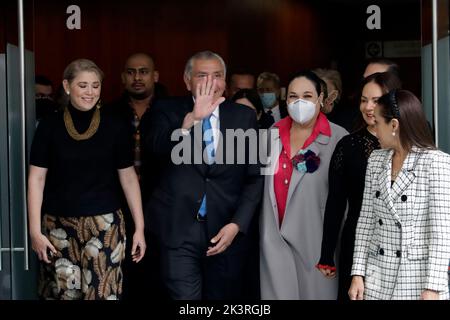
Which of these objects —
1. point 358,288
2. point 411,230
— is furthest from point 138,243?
point 411,230

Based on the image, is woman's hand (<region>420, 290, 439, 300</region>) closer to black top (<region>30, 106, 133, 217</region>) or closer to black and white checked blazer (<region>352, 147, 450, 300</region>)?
black and white checked blazer (<region>352, 147, 450, 300</region>)

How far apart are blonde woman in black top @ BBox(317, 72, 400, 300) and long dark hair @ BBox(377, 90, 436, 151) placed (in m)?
0.66

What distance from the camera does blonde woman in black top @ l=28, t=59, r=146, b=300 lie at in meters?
4.57

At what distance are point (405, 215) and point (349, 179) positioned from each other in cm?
82

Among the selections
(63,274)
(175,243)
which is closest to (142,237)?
(175,243)

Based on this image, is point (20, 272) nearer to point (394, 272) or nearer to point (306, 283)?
point (306, 283)

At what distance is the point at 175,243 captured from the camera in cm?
480

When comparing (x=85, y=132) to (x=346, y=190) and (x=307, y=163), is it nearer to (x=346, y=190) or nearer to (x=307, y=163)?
(x=307, y=163)

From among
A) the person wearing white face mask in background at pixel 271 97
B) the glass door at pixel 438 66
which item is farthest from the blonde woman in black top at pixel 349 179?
the person wearing white face mask in background at pixel 271 97

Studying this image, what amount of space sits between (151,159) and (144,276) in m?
0.87

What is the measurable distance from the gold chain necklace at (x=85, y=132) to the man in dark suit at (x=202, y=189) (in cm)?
34

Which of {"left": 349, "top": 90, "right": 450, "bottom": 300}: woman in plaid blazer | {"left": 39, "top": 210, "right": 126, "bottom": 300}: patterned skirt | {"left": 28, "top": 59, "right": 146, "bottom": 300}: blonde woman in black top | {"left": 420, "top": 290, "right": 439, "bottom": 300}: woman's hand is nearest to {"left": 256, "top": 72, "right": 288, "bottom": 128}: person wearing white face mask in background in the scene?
{"left": 28, "top": 59, "right": 146, "bottom": 300}: blonde woman in black top

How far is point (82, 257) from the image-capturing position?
4.56 m

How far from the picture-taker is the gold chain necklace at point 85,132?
4598mm
